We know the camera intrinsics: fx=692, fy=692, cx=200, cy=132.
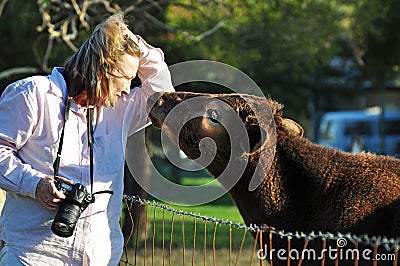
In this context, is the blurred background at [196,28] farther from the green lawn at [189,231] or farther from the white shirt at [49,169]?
the white shirt at [49,169]

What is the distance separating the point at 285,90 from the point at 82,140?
37.1 meters

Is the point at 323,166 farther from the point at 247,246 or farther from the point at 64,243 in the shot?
the point at 247,246

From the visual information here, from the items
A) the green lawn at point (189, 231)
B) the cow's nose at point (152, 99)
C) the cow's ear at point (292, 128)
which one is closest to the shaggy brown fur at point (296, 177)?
the cow's ear at point (292, 128)

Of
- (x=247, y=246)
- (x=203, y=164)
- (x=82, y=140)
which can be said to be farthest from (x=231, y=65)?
(x=82, y=140)

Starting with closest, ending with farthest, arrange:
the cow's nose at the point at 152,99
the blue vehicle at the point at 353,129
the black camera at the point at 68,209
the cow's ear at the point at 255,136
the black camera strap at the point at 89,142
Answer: the black camera at the point at 68,209, the black camera strap at the point at 89,142, the cow's nose at the point at 152,99, the cow's ear at the point at 255,136, the blue vehicle at the point at 353,129

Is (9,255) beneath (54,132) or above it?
beneath

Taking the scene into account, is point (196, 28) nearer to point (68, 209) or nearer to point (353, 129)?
point (68, 209)

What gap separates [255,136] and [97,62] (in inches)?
82.9

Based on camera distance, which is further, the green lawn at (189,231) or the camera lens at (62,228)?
the green lawn at (189,231)

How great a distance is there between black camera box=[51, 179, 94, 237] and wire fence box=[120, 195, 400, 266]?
1.08 meters

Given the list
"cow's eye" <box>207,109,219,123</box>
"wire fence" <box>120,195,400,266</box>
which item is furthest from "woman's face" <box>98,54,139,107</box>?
"cow's eye" <box>207,109,219,123</box>

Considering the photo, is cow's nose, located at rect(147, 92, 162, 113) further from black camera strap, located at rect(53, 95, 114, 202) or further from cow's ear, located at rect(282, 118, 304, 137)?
cow's ear, located at rect(282, 118, 304, 137)

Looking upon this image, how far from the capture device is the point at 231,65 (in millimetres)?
14477

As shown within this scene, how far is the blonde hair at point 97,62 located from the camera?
13.7 ft
